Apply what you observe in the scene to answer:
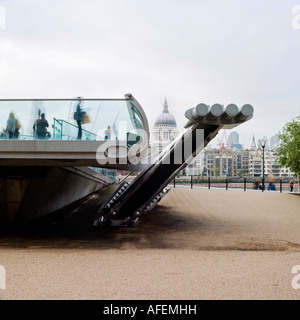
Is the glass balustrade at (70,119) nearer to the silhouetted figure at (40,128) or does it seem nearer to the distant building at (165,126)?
the silhouetted figure at (40,128)

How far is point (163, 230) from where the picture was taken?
49.1 feet

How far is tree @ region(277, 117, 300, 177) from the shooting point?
2688 centimetres

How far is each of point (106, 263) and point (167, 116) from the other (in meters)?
169

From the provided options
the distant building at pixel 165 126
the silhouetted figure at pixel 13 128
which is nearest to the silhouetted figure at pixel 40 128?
the silhouetted figure at pixel 13 128

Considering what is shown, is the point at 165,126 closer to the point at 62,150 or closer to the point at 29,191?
the point at 29,191

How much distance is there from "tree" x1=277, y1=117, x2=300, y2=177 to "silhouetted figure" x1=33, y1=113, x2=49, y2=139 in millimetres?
19508

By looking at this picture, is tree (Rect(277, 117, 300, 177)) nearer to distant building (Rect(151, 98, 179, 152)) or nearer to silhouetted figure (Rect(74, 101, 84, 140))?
silhouetted figure (Rect(74, 101, 84, 140))

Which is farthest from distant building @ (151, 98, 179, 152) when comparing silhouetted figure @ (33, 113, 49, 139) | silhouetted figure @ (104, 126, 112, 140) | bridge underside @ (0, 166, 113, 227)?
silhouetted figure @ (33, 113, 49, 139)

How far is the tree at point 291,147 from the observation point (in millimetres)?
26875

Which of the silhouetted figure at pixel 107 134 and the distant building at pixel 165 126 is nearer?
the silhouetted figure at pixel 107 134

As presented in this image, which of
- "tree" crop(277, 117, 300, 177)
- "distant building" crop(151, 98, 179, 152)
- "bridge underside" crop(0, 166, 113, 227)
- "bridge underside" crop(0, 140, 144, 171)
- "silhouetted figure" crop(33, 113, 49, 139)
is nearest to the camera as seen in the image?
"bridge underside" crop(0, 140, 144, 171)

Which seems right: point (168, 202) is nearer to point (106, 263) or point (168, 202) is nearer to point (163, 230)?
point (163, 230)
